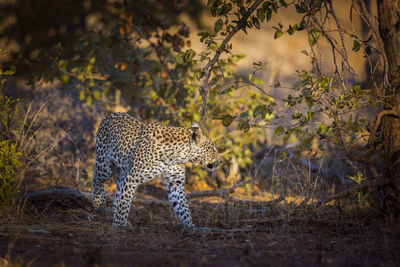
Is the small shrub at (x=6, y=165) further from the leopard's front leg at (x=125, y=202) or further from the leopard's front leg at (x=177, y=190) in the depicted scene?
the leopard's front leg at (x=177, y=190)

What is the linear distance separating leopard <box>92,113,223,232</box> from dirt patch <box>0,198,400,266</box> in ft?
1.03

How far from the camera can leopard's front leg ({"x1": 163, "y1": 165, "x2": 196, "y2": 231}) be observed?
21.1ft

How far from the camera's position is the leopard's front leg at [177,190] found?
6.42 meters

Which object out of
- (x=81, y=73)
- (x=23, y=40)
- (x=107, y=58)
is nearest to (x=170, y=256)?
(x=81, y=73)

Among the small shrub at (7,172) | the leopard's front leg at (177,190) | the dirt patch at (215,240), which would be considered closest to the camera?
the dirt patch at (215,240)

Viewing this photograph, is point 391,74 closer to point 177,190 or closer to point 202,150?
Result: point 202,150

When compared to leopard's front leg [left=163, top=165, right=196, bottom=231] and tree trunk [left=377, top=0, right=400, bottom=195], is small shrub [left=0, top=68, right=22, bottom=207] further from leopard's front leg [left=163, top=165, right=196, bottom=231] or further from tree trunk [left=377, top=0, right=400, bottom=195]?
tree trunk [left=377, top=0, right=400, bottom=195]

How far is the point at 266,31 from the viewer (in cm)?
2280

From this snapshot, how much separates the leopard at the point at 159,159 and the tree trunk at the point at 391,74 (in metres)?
2.37

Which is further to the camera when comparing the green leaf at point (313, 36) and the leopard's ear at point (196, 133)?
the leopard's ear at point (196, 133)

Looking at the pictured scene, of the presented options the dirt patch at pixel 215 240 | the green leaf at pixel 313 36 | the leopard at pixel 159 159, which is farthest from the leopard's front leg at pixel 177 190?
the green leaf at pixel 313 36

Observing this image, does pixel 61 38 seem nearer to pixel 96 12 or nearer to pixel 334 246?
pixel 96 12

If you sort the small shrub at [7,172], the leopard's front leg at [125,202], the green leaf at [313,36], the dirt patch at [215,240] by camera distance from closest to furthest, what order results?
the dirt patch at [215,240]
the green leaf at [313,36]
the small shrub at [7,172]
the leopard's front leg at [125,202]

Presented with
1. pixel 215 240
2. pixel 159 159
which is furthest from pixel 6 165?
pixel 215 240
